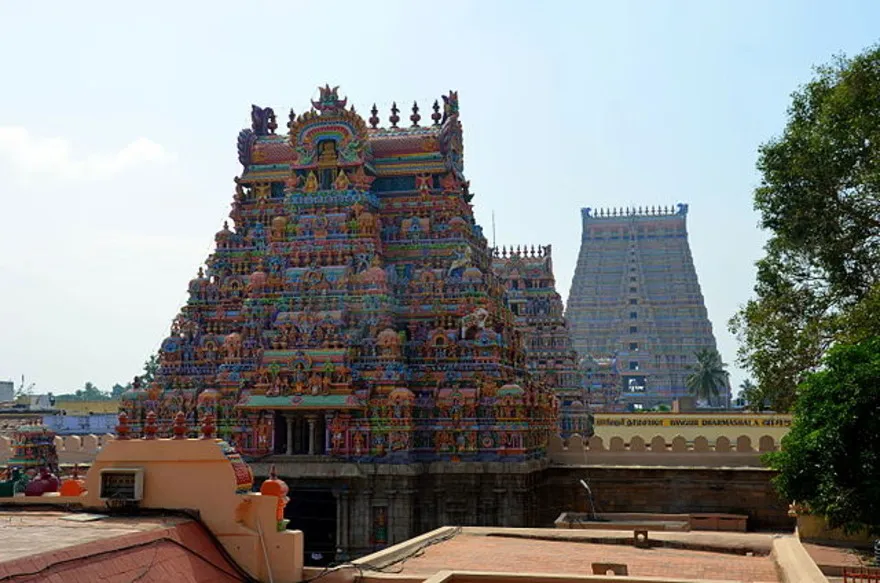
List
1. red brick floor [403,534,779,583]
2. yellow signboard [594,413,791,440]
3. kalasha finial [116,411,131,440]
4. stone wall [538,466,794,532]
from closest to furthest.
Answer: kalasha finial [116,411,131,440]
red brick floor [403,534,779,583]
stone wall [538,466,794,532]
yellow signboard [594,413,791,440]

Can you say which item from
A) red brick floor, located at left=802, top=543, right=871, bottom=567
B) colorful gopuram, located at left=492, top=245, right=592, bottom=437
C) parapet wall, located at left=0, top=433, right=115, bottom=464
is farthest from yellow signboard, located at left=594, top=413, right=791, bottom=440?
parapet wall, located at left=0, top=433, right=115, bottom=464

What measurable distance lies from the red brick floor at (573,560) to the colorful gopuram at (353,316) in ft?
38.4

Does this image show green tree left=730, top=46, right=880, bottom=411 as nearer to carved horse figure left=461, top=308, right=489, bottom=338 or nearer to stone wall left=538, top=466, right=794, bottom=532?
stone wall left=538, top=466, right=794, bottom=532

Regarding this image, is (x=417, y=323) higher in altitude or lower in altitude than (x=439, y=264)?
lower

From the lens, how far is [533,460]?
29203 millimetres

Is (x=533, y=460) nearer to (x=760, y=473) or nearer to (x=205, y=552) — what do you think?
(x=760, y=473)

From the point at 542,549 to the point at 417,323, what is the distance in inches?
607

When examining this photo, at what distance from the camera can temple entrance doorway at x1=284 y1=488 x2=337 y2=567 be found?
1161 inches

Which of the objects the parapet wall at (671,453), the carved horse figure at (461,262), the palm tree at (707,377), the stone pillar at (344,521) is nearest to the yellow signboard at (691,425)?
the parapet wall at (671,453)

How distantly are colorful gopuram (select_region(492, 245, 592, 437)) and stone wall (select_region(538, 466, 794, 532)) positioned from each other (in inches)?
726

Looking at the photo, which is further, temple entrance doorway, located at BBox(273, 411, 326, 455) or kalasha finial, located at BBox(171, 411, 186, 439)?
temple entrance doorway, located at BBox(273, 411, 326, 455)

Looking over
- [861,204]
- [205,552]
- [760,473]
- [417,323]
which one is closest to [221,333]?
[417,323]

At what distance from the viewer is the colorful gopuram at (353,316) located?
94.8 ft

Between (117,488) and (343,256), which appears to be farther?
(343,256)
